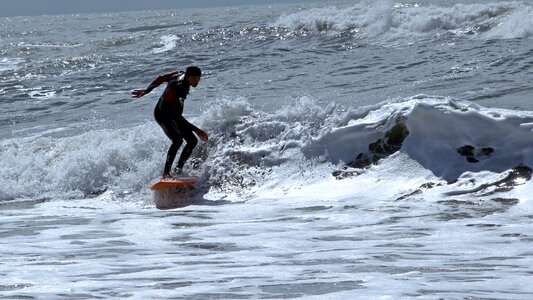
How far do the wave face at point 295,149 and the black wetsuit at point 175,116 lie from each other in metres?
0.49

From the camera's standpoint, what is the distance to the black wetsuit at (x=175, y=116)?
428 inches

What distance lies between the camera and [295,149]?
36.3 ft

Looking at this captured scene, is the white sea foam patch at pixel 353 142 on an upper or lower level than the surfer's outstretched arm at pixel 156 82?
lower

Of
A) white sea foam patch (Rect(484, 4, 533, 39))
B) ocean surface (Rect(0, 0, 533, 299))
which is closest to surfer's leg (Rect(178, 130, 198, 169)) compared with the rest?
ocean surface (Rect(0, 0, 533, 299))

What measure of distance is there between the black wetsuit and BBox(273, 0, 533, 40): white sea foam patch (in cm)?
1314

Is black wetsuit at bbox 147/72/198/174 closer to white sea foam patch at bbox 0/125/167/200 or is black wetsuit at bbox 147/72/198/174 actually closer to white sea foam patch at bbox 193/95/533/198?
white sea foam patch at bbox 193/95/533/198

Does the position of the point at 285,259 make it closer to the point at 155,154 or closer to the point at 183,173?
the point at 183,173

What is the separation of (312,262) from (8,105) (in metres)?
15.6

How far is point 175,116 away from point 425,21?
1570 centimetres

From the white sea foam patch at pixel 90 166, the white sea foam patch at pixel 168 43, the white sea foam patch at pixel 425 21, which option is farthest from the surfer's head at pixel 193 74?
the white sea foam patch at pixel 168 43

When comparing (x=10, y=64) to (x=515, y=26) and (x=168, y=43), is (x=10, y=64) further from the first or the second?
(x=515, y=26)

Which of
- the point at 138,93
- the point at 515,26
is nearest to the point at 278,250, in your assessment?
the point at 138,93

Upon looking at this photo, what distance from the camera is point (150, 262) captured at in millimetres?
7090

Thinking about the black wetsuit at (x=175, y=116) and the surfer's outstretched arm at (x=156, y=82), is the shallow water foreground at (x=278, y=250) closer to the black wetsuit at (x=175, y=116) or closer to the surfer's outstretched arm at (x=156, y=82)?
the black wetsuit at (x=175, y=116)
